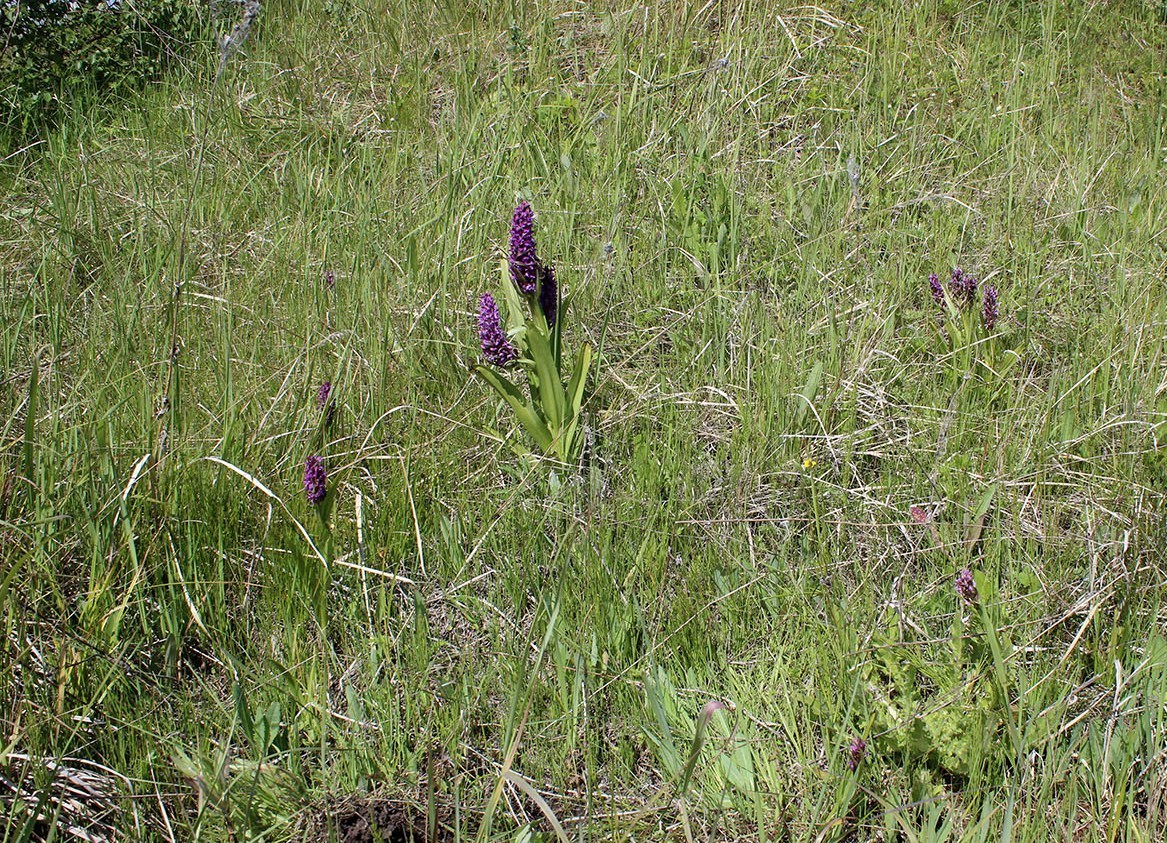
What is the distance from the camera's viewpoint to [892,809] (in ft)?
4.49

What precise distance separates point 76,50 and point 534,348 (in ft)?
11.0

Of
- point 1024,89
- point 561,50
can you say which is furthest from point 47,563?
point 1024,89

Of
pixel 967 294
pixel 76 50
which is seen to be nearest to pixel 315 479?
pixel 967 294

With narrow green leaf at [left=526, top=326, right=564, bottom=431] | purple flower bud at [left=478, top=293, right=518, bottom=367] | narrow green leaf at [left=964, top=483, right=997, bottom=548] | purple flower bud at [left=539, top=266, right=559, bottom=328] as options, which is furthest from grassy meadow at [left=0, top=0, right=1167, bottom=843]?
purple flower bud at [left=539, top=266, right=559, bottom=328]

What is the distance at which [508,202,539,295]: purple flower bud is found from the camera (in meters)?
2.14

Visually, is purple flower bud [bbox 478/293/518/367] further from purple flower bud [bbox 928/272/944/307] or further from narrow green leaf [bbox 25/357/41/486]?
purple flower bud [bbox 928/272/944/307]

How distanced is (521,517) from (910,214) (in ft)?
6.40

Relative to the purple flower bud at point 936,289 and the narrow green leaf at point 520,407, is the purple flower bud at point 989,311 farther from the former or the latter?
the narrow green leaf at point 520,407

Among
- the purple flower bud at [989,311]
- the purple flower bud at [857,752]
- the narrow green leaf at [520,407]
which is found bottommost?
the purple flower bud at [857,752]

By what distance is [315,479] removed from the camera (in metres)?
1.83

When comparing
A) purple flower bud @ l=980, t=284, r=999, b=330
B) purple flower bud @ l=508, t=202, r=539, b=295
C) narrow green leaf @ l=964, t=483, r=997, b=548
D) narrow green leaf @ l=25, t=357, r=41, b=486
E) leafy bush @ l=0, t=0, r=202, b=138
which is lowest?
narrow green leaf @ l=964, t=483, r=997, b=548

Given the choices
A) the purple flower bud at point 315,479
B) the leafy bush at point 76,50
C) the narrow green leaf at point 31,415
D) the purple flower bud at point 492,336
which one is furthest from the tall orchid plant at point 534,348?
the leafy bush at point 76,50

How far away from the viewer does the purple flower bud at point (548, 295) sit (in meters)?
2.21

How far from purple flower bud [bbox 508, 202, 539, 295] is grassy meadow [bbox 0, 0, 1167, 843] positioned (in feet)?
1.31
